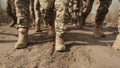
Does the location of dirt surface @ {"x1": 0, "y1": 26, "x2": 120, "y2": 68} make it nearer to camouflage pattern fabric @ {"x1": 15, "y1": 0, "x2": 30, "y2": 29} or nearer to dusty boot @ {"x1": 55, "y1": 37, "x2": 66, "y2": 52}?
dusty boot @ {"x1": 55, "y1": 37, "x2": 66, "y2": 52}

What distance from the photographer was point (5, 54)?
4879 millimetres

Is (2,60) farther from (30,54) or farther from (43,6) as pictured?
(43,6)

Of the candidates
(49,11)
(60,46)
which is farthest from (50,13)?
(60,46)

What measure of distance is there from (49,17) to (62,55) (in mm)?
1103

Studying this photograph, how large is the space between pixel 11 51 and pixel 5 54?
5.0 inches

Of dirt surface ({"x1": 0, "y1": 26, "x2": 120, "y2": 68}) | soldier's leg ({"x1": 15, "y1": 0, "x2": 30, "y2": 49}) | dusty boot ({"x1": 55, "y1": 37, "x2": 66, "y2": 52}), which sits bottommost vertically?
dirt surface ({"x1": 0, "y1": 26, "x2": 120, "y2": 68})

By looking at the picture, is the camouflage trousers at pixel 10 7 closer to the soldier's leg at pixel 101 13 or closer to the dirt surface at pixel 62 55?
the dirt surface at pixel 62 55

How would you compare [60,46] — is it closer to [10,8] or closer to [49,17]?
[49,17]

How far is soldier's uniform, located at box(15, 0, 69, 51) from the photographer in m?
4.73

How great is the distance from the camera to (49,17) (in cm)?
555

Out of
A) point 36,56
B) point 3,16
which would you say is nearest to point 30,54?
point 36,56

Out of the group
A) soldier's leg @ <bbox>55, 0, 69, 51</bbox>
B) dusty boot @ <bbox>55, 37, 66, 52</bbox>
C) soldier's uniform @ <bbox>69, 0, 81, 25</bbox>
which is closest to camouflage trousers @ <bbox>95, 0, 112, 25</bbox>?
soldier's leg @ <bbox>55, 0, 69, 51</bbox>

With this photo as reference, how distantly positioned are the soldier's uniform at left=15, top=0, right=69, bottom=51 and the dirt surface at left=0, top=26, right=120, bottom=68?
0.16 meters

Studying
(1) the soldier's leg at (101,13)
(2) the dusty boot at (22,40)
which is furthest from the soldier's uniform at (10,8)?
(2) the dusty boot at (22,40)
